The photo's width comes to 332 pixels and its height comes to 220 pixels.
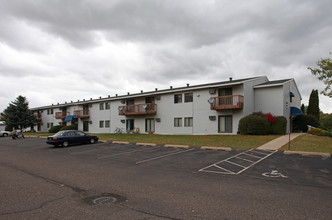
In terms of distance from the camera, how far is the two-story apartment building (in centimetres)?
2283

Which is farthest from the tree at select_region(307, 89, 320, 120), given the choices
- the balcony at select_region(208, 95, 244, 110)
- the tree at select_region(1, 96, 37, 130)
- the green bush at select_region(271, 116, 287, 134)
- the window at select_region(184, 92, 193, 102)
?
the tree at select_region(1, 96, 37, 130)

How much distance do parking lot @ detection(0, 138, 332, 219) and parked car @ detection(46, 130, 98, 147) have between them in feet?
31.2

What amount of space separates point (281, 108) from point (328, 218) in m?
20.9

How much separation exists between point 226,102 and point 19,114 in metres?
44.8

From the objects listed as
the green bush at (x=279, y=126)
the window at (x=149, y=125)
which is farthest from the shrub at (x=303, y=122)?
the window at (x=149, y=125)

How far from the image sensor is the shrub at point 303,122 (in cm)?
2573

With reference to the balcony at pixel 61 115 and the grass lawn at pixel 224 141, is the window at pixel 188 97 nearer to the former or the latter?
the grass lawn at pixel 224 141

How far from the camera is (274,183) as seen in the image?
6.48 m

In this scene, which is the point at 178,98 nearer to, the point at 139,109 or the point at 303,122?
the point at 139,109

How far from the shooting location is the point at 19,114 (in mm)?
46812

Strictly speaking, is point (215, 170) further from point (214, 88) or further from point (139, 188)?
point (214, 88)

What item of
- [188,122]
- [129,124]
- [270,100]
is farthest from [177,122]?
[270,100]

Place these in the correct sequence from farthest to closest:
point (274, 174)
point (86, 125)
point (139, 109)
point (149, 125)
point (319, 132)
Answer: point (86, 125)
point (149, 125)
point (139, 109)
point (319, 132)
point (274, 174)

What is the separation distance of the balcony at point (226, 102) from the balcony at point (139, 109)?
333 inches
